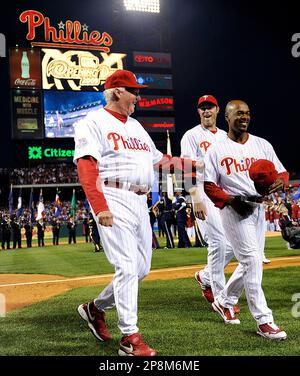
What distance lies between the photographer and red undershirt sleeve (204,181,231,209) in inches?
151

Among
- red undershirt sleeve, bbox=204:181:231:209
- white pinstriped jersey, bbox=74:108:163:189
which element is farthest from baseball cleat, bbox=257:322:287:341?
white pinstriped jersey, bbox=74:108:163:189

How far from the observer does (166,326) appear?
431 centimetres

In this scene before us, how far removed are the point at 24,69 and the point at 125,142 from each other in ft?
80.3

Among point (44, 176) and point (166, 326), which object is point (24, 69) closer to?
point (44, 176)

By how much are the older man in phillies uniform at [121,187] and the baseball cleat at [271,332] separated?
3.14 ft

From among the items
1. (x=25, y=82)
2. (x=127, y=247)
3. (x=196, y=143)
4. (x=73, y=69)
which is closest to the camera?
(x=127, y=247)

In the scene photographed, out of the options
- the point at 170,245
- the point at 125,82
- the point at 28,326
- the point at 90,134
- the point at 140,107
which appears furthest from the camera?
the point at 140,107

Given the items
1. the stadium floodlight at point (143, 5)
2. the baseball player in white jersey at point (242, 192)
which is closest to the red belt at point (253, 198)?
the baseball player in white jersey at point (242, 192)

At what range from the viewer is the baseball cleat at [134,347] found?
10.3 feet

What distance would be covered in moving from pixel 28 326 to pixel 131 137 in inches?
87.3

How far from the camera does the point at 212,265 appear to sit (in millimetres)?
4824

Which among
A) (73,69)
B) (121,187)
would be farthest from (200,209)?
(73,69)
